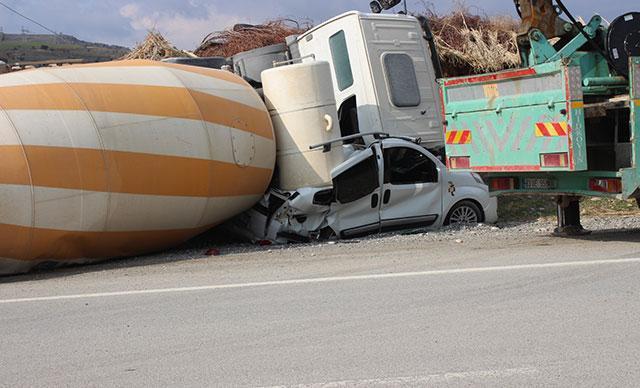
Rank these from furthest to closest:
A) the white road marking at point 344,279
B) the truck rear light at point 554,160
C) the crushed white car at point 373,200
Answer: the crushed white car at point 373,200 → the truck rear light at point 554,160 → the white road marking at point 344,279

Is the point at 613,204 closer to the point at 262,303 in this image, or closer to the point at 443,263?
the point at 443,263

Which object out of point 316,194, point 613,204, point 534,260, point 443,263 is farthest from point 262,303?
point 613,204

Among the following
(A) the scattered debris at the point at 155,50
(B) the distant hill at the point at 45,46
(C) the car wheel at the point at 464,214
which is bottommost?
(C) the car wheel at the point at 464,214

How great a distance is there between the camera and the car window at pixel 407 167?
1313 cm

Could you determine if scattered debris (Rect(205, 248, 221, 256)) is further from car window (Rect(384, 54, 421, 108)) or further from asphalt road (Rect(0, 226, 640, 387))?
car window (Rect(384, 54, 421, 108))

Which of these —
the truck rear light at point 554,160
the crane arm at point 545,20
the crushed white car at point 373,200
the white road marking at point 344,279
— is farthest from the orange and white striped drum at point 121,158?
the truck rear light at point 554,160

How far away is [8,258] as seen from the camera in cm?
1047

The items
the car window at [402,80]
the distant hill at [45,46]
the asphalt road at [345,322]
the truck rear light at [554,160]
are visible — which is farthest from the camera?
the distant hill at [45,46]

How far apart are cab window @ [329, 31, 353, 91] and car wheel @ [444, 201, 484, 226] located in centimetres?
302

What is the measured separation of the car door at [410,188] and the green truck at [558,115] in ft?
6.13

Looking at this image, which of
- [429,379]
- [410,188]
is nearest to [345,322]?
[429,379]

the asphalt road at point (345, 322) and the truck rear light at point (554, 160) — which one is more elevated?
the truck rear light at point (554, 160)

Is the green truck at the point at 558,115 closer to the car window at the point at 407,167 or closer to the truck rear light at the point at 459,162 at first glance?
the truck rear light at the point at 459,162

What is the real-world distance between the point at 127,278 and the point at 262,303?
9.30 feet
